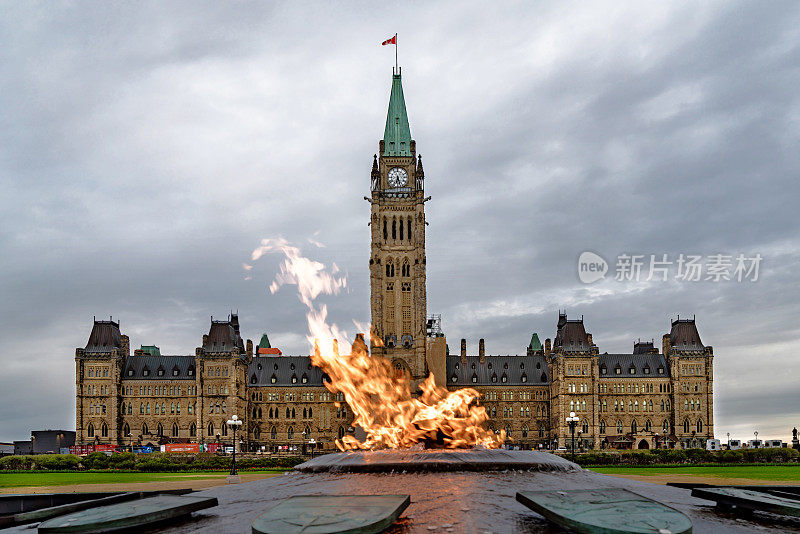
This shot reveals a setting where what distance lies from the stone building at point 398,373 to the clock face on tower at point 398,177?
6.2 inches

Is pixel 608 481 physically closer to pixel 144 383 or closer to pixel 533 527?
pixel 533 527

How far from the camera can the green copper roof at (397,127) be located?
115000 millimetres

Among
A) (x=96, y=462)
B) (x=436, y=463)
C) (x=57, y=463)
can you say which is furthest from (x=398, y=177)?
(x=436, y=463)

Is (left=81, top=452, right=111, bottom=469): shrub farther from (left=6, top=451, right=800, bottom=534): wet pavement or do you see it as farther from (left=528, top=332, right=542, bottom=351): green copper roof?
(left=528, top=332, right=542, bottom=351): green copper roof

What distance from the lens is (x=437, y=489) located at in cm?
890

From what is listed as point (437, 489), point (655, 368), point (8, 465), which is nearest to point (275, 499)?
point (437, 489)

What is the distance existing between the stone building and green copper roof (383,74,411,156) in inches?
12.5

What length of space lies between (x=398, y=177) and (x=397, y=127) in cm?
917

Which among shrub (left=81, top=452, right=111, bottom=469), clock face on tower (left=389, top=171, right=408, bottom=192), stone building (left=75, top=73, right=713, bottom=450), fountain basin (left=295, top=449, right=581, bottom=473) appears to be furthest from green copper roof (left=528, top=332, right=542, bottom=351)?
fountain basin (left=295, top=449, right=581, bottom=473)

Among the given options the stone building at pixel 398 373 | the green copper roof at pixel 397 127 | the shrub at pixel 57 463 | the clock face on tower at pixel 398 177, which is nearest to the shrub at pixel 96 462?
the shrub at pixel 57 463

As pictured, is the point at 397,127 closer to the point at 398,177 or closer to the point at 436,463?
the point at 398,177

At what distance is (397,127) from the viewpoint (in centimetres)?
11694

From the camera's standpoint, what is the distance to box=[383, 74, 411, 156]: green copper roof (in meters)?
115

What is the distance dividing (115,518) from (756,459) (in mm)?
56910
